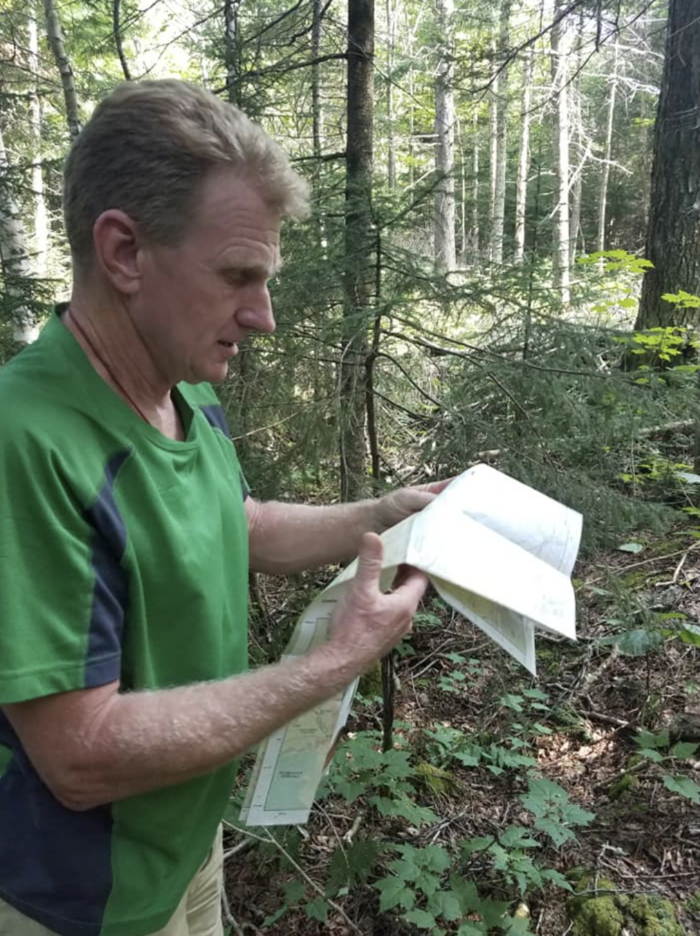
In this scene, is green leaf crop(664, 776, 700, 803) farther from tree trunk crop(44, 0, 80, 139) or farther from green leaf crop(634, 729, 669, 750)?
tree trunk crop(44, 0, 80, 139)

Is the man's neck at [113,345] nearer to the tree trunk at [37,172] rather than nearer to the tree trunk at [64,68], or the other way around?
the tree trunk at [64,68]

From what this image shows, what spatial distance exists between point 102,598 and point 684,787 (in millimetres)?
2503

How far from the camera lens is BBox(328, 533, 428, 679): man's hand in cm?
111

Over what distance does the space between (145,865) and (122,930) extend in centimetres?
13

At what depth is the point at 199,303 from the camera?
1.13 m

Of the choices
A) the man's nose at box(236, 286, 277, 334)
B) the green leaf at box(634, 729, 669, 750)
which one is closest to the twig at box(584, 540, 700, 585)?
the green leaf at box(634, 729, 669, 750)

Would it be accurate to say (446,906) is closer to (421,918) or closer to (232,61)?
(421,918)

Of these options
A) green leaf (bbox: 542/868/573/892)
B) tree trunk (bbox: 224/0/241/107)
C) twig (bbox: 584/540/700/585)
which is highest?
tree trunk (bbox: 224/0/241/107)

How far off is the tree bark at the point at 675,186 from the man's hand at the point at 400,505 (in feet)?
16.5

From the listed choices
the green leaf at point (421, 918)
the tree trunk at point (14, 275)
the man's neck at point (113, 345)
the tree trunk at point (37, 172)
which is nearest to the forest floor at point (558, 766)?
the green leaf at point (421, 918)

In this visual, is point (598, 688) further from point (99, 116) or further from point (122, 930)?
point (99, 116)

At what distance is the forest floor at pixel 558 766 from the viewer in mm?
2381

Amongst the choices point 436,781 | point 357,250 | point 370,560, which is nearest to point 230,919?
point 436,781

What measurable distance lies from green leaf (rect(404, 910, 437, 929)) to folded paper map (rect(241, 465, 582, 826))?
0.88 meters
